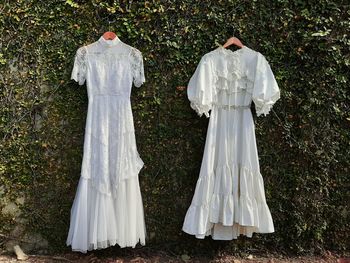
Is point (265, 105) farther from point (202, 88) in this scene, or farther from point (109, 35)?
point (109, 35)

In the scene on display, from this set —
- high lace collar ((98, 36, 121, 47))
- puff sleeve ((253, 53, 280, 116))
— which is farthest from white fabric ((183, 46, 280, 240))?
high lace collar ((98, 36, 121, 47))

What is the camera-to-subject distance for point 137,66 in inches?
131

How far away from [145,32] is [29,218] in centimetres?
195

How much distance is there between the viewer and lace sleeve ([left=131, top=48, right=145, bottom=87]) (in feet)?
10.9

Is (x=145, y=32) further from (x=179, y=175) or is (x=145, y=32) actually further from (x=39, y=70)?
(x=179, y=175)

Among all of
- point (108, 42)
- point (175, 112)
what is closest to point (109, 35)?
point (108, 42)

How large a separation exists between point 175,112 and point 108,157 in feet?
2.35

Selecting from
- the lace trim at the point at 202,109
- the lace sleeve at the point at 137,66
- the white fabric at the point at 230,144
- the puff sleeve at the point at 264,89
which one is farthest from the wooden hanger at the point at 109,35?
the puff sleeve at the point at 264,89

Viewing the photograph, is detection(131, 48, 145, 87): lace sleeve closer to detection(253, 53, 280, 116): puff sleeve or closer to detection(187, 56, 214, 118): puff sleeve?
detection(187, 56, 214, 118): puff sleeve

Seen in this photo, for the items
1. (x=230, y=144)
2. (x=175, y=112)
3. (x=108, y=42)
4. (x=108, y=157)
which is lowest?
(x=108, y=157)

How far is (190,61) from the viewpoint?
11.2 feet

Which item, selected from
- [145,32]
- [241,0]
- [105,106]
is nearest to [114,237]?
[105,106]

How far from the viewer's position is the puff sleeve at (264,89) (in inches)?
124

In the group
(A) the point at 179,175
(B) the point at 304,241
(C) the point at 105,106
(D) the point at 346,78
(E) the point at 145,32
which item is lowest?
(B) the point at 304,241
